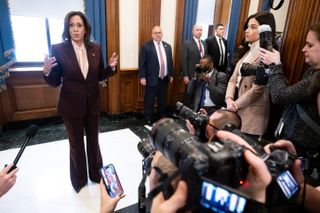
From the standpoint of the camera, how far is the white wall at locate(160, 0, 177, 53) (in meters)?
3.63

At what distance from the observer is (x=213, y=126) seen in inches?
44.4

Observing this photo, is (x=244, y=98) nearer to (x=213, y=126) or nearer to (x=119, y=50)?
(x=213, y=126)

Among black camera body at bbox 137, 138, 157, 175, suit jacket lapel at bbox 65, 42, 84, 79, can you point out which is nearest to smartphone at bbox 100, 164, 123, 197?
black camera body at bbox 137, 138, 157, 175

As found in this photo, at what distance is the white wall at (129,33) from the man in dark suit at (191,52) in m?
0.79

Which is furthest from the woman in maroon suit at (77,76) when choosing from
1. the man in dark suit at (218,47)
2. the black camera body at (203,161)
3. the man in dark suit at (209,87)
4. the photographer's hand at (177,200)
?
the man in dark suit at (218,47)

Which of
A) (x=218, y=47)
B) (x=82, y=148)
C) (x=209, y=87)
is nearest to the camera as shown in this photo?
(x=82, y=148)

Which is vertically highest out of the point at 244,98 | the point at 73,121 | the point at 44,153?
the point at 244,98

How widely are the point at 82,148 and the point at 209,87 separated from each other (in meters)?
1.41

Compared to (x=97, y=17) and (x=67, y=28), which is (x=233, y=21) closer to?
(x=97, y=17)

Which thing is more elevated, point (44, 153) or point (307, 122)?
point (307, 122)

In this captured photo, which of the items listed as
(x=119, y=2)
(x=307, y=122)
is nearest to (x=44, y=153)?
(x=119, y=2)

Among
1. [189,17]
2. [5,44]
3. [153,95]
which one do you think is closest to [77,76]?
[5,44]

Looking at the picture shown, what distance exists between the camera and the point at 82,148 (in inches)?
73.6

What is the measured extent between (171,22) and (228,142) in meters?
3.45
